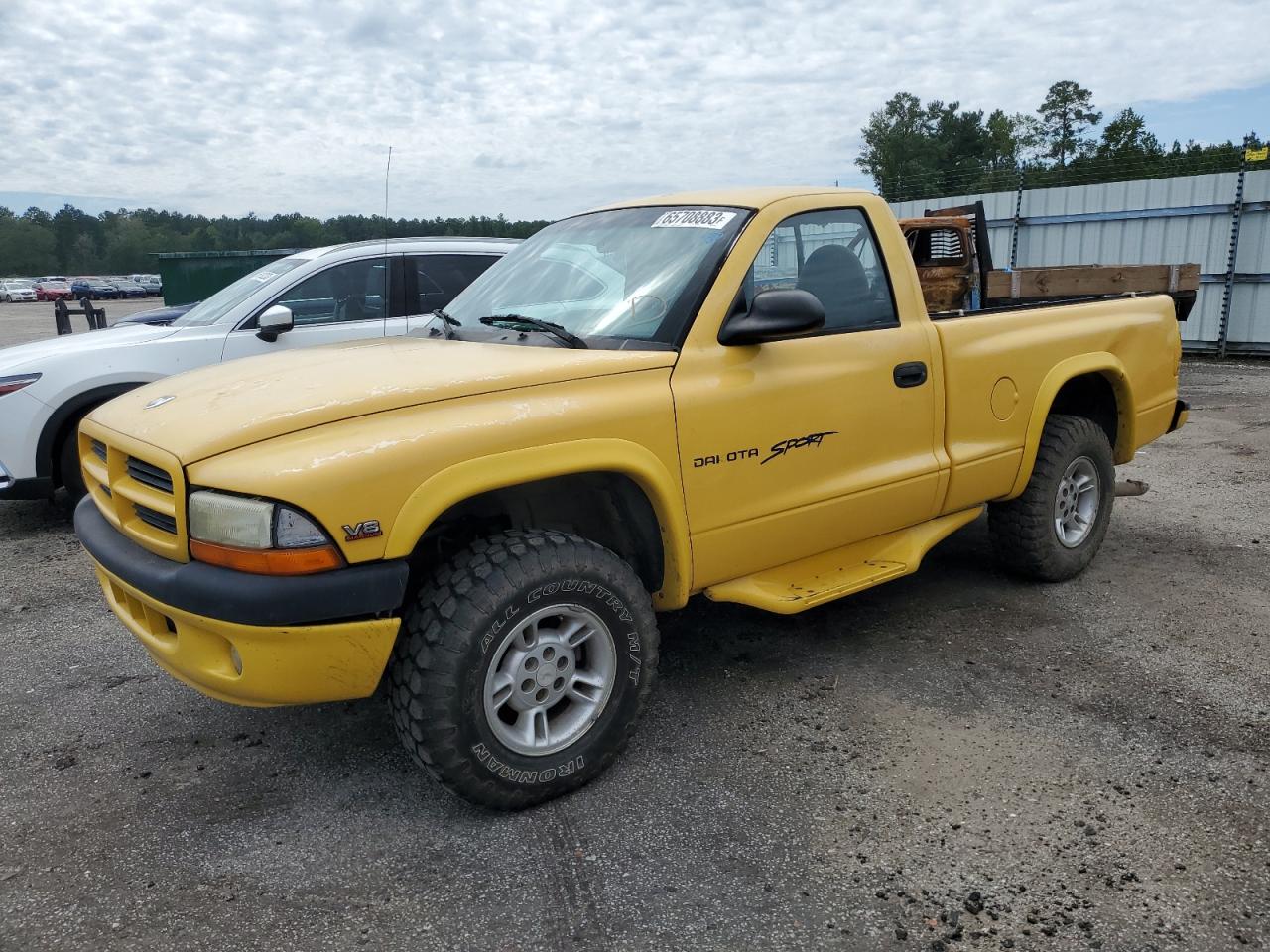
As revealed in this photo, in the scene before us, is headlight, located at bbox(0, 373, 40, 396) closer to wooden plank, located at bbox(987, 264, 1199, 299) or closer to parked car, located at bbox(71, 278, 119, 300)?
wooden plank, located at bbox(987, 264, 1199, 299)

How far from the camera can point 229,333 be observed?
255 inches

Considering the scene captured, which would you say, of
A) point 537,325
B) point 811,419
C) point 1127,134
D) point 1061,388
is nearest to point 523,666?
point 537,325

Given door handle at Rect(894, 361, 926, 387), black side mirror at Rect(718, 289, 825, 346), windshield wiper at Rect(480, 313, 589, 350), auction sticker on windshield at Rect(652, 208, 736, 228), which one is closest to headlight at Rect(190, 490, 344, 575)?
windshield wiper at Rect(480, 313, 589, 350)

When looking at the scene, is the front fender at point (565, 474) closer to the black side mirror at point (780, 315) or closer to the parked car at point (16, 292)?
the black side mirror at point (780, 315)

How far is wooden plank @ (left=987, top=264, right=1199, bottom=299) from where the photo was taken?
5383 millimetres

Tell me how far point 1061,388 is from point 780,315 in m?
2.22

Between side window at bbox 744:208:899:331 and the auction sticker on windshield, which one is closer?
the auction sticker on windshield

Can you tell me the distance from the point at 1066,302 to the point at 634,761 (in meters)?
3.12

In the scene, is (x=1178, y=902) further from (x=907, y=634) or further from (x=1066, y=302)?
(x=1066, y=302)

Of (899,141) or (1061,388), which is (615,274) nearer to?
(1061,388)

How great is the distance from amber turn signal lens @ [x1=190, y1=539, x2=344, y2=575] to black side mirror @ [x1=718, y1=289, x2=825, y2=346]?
4.94 ft

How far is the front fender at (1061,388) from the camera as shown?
438cm

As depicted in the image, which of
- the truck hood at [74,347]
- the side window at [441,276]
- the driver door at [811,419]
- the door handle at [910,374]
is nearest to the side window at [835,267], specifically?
the driver door at [811,419]

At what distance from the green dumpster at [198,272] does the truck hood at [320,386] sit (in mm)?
12659
